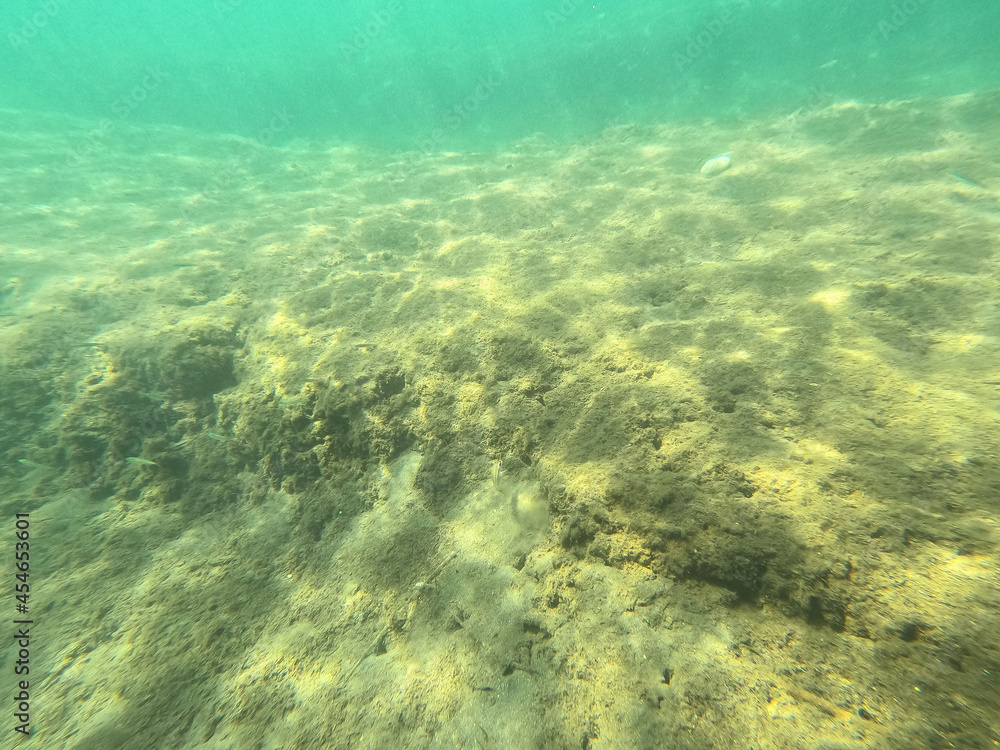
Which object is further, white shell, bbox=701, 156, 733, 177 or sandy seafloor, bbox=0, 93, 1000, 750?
white shell, bbox=701, 156, 733, 177

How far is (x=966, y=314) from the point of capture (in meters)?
2.51

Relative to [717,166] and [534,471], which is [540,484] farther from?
[717,166]

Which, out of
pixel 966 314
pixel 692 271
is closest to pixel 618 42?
pixel 692 271

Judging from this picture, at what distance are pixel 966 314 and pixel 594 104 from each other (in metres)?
14.3

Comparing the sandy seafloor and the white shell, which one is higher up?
the white shell

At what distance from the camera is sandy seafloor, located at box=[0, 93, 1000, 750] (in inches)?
60.3

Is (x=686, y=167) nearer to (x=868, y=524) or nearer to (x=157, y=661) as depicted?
(x=868, y=524)

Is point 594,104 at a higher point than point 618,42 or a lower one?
lower

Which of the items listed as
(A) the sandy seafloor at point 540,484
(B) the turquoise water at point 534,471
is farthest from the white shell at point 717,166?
(A) the sandy seafloor at point 540,484

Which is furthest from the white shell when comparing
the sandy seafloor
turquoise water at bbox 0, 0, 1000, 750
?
the sandy seafloor

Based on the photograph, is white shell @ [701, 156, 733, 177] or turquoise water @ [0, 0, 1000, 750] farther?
white shell @ [701, 156, 733, 177]

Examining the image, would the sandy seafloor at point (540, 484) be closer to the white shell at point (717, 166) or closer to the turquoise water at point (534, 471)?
the turquoise water at point (534, 471)

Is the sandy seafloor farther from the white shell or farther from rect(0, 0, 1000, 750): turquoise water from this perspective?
the white shell

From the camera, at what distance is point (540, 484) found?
2.32m
